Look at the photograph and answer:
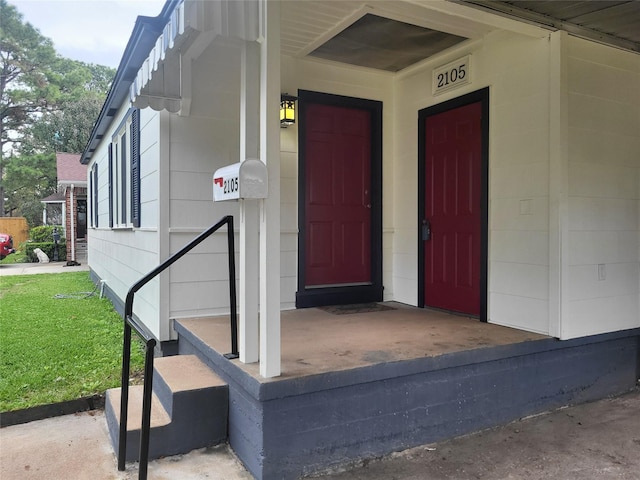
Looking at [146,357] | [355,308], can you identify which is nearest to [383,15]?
[355,308]

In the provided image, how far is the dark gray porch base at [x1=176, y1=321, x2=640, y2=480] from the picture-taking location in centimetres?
242

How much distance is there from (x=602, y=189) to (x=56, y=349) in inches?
188

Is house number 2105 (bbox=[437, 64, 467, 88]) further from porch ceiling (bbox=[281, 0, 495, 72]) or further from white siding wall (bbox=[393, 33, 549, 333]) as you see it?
porch ceiling (bbox=[281, 0, 495, 72])

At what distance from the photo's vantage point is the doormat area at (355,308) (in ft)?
14.3

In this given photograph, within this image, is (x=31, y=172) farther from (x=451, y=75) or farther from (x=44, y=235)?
(x=451, y=75)

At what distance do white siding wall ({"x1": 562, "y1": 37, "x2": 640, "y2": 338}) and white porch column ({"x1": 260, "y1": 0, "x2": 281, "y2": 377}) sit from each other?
6.87 feet

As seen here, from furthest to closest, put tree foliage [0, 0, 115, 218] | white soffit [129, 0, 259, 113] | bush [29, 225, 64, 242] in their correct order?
1. tree foliage [0, 0, 115, 218]
2. bush [29, 225, 64, 242]
3. white soffit [129, 0, 259, 113]

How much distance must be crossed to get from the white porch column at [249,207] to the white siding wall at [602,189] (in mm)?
2128

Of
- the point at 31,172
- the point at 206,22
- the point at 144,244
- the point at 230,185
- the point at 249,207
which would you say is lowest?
the point at 144,244

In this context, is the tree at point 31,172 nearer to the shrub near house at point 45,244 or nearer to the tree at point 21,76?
the tree at point 21,76

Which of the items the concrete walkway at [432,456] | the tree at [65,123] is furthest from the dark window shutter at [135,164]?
the tree at [65,123]

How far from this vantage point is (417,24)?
3615 mm

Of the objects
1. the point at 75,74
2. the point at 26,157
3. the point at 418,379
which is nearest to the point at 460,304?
the point at 418,379

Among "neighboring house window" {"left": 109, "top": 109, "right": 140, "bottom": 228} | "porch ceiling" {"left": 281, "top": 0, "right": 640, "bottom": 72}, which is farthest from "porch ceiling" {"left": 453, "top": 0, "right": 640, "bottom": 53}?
"neighboring house window" {"left": 109, "top": 109, "right": 140, "bottom": 228}
